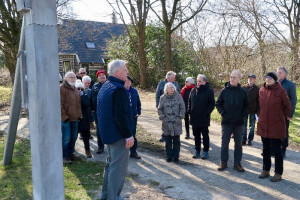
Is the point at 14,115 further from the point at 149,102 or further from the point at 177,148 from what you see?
the point at 149,102

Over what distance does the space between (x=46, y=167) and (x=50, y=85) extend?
882mm

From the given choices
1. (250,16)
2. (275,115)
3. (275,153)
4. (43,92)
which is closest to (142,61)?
(250,16)

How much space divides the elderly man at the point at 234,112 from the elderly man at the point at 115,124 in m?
2.54

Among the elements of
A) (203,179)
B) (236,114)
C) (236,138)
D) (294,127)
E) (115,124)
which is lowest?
(203,179)

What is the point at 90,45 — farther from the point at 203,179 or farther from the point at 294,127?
the point at 203,179

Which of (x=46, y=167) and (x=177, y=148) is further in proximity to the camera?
(x=177, y=148)

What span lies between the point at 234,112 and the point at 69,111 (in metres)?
3.37

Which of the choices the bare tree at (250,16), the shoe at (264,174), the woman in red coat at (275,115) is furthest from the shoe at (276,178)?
the bare tree at (250,16)

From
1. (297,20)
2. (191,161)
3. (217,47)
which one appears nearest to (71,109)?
(191,161)

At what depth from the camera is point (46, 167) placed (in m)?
3.06

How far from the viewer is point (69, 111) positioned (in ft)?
19.4

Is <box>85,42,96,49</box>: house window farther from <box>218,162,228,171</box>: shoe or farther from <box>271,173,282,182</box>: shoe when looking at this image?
<box>271,173,282,182</box>: shoe

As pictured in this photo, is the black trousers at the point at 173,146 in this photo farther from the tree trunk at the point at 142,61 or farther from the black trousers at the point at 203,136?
the tree trunk at the point at 142,61

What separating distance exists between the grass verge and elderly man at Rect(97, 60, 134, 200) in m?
0.74
